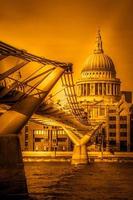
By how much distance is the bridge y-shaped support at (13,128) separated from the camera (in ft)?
118

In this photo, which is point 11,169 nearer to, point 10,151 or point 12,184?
point 12,184

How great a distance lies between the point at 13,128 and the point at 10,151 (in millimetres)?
1338

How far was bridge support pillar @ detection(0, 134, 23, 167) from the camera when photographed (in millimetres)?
35938

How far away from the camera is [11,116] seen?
120ft

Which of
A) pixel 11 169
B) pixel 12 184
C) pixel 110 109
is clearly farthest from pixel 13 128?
pixel 110 109

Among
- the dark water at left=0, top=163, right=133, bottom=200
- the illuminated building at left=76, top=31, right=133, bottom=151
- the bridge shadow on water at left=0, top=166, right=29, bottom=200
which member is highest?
the illuminated building at left=76, top=31, right=133, bottom=151

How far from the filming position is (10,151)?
3666 centimetres

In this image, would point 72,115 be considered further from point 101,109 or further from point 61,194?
point 101,109

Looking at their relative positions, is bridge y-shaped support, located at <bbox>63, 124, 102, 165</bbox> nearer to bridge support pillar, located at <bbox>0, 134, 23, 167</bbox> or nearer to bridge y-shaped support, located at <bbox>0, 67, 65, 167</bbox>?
bridge y-shaped support, located at <bbox>0, 67, 65, 167</bbox>

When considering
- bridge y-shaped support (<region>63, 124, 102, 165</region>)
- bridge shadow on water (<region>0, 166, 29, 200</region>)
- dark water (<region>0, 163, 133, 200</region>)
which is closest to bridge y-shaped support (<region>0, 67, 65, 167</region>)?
bridge shadow on water (<region>0, 166, 29, 200</region>)

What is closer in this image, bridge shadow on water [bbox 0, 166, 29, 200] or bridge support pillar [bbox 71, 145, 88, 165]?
bridge shadow on water [bbox 0, 166, 29, 200]

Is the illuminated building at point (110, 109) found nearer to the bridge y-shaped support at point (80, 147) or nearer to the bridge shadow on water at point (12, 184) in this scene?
the bridge y-shaped support at point (80, 147)

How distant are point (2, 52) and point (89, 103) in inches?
6150

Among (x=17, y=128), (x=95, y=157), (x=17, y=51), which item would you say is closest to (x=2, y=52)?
(x=17, y=51)
